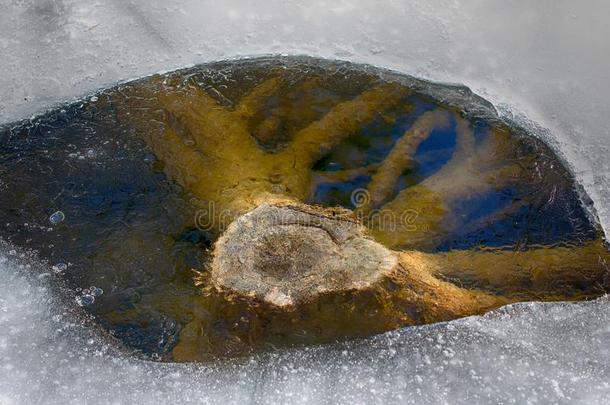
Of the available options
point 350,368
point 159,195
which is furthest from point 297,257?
point 159,195

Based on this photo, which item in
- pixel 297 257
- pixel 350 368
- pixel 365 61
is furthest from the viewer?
pixel 365 61

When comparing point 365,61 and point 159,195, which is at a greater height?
point 365,61

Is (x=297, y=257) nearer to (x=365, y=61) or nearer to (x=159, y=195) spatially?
(x=159, y=195)

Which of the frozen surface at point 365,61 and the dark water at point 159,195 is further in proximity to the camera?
the dark water at point 159,195

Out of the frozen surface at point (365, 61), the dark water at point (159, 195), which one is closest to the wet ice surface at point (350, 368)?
the frozen surface at point (365, 61)

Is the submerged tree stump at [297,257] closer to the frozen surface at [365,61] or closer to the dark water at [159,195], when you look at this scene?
the dark water at [159,195]

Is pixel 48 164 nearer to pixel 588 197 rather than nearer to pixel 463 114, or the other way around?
pixel 463 114
